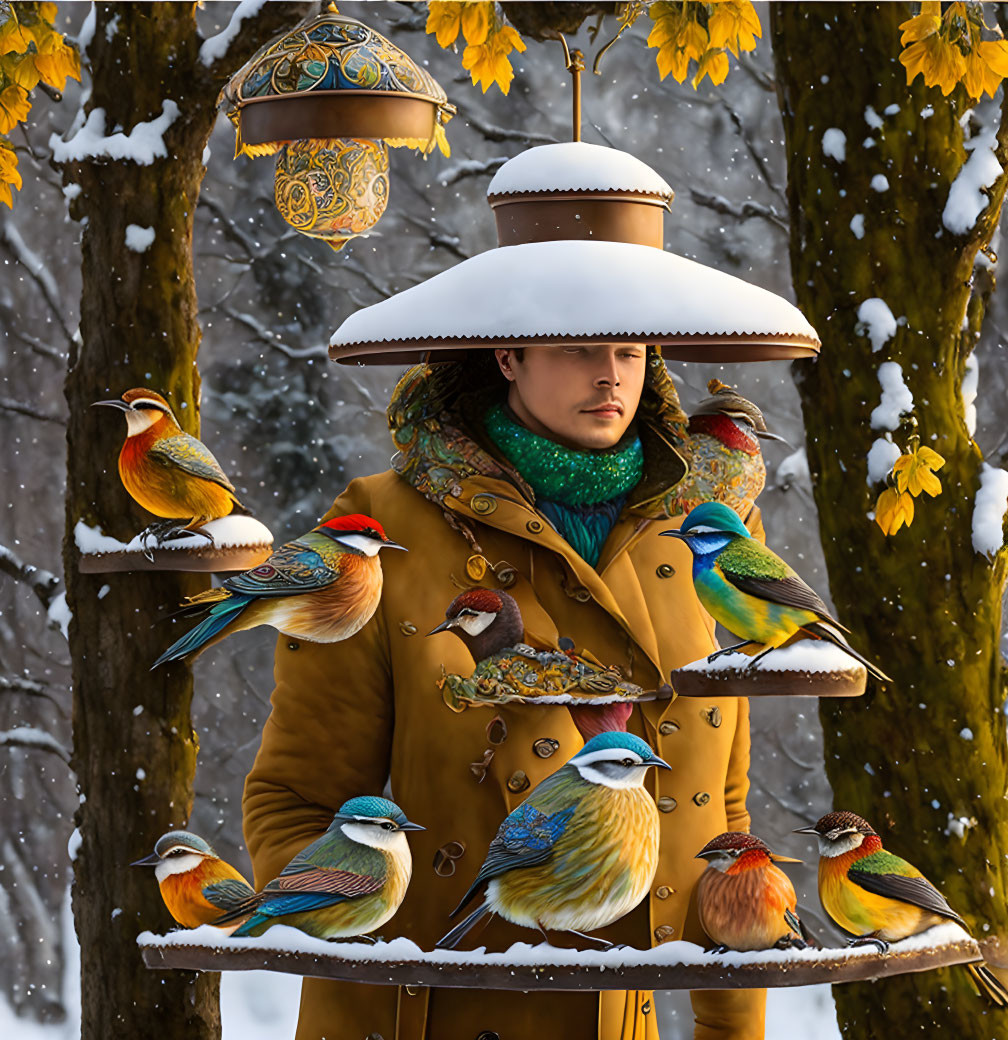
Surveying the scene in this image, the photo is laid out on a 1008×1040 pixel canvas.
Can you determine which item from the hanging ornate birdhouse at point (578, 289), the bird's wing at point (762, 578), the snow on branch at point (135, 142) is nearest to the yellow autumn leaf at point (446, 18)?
the snow on branch at point (135, 142)

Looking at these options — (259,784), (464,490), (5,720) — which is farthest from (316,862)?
(5,720)

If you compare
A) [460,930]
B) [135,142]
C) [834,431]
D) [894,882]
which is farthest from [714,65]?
[460,930]

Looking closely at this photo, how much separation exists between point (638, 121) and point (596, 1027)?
5.05m

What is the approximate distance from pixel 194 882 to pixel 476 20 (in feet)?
5.70

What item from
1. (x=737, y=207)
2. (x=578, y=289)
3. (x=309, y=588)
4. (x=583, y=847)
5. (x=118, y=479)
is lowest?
(x=583, y=847)

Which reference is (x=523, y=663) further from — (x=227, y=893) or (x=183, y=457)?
(x=183, y=457)

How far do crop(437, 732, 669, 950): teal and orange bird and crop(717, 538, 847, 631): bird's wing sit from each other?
8.8 inches

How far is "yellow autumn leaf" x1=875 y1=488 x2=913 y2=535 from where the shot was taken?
2559mm

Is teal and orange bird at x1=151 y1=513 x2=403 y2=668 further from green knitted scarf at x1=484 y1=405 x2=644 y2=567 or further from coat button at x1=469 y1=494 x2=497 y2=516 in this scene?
green knitted scarf at x1=484 y1=405 x2=644 y2=567

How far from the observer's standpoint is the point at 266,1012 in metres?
5.88

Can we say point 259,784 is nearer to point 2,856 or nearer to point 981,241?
point 981,241

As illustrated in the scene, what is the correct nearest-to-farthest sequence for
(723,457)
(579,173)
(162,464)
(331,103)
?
(579,173) < (723,457) < (162,464) < (331,103)

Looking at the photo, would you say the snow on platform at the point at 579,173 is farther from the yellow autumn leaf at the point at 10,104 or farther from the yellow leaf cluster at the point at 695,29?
the yellow autumn leaf at the point at 10,104

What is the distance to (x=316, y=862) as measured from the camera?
65.6 inches
